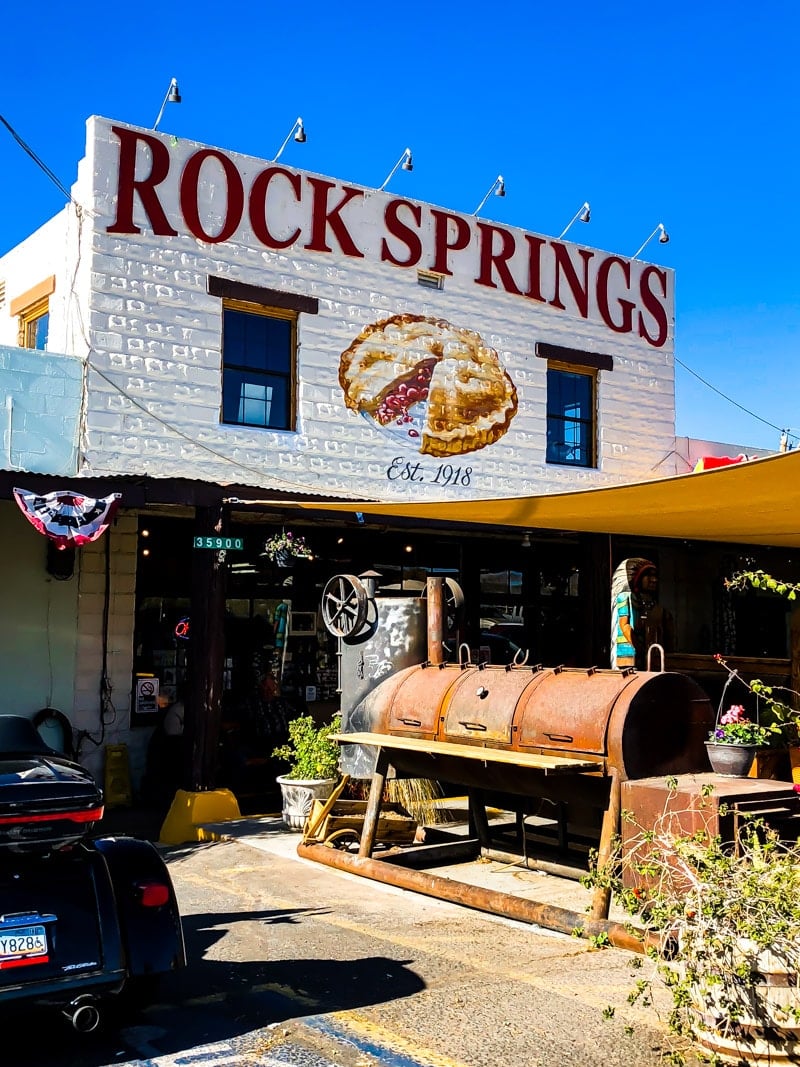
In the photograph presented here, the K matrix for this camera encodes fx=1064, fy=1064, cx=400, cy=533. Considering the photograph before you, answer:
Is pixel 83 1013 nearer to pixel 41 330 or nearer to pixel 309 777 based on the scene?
pixel 309 777

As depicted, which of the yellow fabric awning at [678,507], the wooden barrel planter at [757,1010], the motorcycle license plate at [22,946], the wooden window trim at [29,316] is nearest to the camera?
the wooden barrel planter at [757,1010]

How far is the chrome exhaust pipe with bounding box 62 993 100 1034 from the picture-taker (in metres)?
4.71

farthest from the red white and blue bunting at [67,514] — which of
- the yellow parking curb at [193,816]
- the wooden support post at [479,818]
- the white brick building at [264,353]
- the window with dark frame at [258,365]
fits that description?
the wooden support post at [479,818]

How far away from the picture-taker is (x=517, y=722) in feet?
25.6

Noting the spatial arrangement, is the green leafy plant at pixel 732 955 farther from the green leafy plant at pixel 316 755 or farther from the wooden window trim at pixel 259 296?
the wooden window trim at pixel 259 296

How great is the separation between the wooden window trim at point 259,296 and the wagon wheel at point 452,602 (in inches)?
166

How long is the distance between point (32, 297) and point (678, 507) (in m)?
8.17

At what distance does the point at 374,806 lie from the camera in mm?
8859

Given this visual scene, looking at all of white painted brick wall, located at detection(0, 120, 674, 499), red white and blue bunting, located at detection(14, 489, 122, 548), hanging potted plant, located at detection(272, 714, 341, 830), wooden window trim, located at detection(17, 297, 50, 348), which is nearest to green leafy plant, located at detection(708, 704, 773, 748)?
hanging potted plant, located at detection(272, 714, 341, 830)

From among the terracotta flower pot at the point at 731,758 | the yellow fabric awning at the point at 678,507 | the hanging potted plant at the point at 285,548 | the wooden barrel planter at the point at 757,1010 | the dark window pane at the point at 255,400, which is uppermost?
the dark window pane at the point at 255,400

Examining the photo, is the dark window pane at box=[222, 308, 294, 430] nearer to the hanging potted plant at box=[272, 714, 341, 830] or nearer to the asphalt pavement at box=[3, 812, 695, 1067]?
the hanging potted plant at box=[272, 714, 341, 830]

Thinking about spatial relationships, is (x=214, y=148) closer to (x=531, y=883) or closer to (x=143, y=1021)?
(x=531, y=883)

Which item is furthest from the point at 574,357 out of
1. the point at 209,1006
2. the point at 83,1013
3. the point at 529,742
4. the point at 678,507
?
the point at 83,1013

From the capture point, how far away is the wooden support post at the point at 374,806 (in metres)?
8.82
